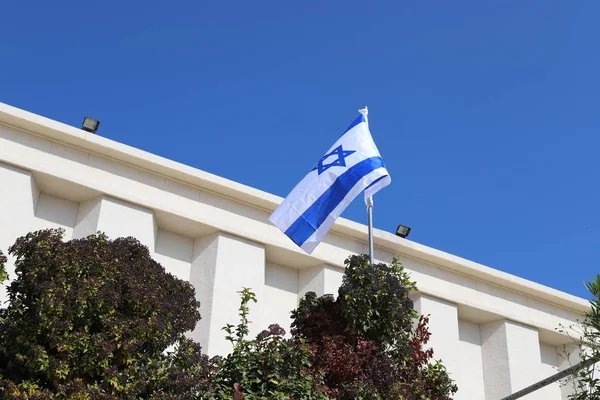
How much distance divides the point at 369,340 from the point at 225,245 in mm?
6197

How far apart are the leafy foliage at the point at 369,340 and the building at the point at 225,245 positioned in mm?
4352

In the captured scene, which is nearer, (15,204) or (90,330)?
(90,330)

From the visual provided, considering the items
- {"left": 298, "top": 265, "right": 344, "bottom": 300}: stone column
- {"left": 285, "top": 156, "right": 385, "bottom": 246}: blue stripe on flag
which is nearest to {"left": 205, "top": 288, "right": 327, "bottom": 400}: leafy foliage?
{"left": 285, "top": 156, "right": 385, "bottom": 246}: blue stripe on flag

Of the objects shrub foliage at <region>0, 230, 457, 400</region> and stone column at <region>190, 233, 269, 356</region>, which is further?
stone column at <region>190, 233, 269, 356</region>

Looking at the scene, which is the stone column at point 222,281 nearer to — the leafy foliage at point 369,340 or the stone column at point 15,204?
the stone column at point 15,204

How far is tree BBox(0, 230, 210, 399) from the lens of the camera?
11.2 meters

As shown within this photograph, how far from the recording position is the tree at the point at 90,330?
36.6 ft

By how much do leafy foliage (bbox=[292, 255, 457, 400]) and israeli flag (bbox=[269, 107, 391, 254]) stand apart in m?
1.32

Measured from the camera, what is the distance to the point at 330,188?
53.2 feet

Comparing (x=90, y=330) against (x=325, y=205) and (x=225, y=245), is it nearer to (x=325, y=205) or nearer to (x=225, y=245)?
(x=325, y=205)

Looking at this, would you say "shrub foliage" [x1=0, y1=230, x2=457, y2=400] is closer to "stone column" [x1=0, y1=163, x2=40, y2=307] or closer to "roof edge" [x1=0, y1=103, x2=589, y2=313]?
"stone column" [x1=0, y1=163, x2=40, y2=307]

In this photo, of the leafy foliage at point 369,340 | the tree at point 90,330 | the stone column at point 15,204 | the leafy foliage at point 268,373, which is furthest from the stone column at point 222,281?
the tree at point 90,330

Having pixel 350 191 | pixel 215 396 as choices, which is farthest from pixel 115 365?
pixel 350 191

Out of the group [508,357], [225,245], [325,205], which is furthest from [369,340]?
[508,357]
